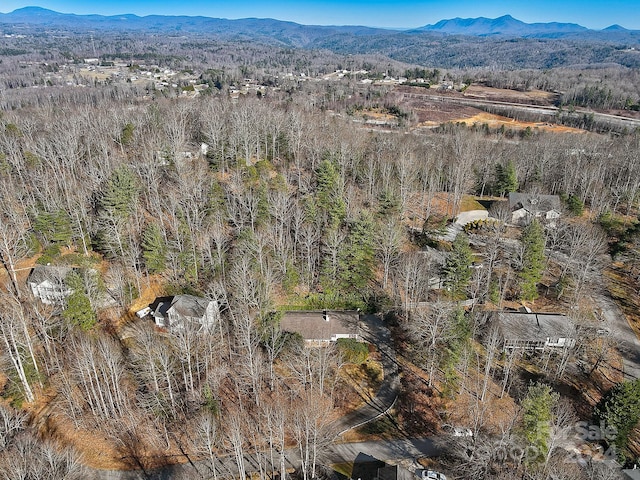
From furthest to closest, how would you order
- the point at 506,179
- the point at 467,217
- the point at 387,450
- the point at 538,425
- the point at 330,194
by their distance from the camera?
the point at 506,179, the point at 467,217, the point at 330,194, the point at 387,450, the point at 538,425

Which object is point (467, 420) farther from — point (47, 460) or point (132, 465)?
point (47, 460)

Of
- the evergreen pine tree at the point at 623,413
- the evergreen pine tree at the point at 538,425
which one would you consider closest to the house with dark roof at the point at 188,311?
the evergreen pine tree at the point at 538,425

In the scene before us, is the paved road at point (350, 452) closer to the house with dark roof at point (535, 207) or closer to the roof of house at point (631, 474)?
the roof of house at point (631, 474)

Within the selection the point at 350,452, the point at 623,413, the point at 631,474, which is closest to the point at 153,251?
the point at 350,452

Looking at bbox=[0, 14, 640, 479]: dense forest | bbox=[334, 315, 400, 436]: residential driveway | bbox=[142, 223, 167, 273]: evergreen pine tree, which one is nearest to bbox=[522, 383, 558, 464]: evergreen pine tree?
bbox=[0, 14, 640, 479]: dense forest

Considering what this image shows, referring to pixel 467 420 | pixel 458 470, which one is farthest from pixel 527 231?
pixel 458 470

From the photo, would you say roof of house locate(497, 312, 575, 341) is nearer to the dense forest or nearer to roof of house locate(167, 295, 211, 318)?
the dense forest

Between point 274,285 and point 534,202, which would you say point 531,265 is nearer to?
point 534,202
